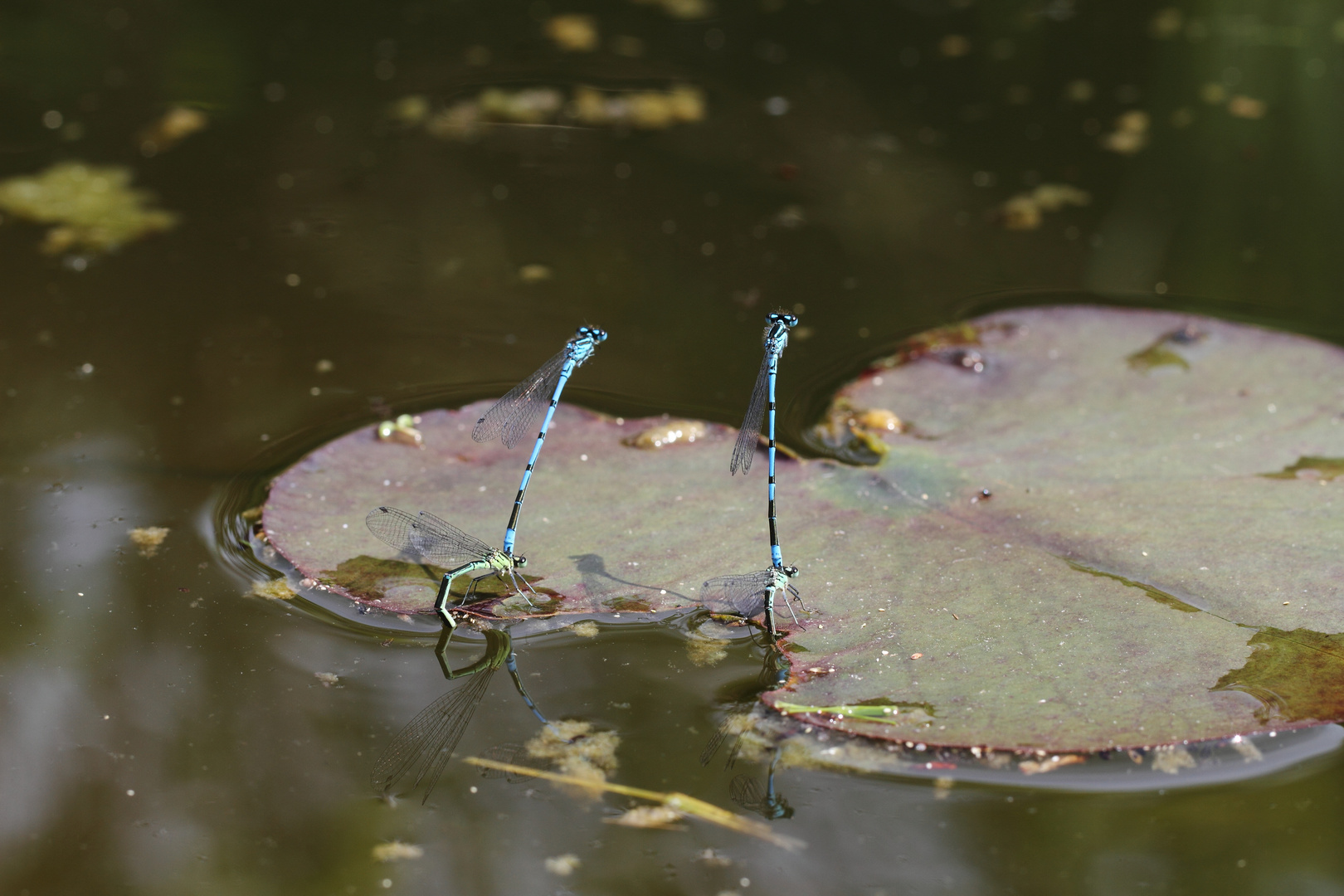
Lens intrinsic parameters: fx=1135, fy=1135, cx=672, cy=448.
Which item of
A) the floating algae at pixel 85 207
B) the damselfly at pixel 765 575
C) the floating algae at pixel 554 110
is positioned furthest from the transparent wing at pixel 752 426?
the floating algae at pixel 85 207

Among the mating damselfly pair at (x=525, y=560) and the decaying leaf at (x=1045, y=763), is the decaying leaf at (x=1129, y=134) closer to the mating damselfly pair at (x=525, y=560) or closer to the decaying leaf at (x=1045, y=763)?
the mating damselfly pair at (x=525, y=560)

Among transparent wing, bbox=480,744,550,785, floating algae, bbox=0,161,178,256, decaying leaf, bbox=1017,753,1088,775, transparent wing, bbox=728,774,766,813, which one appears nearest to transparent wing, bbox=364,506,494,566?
transparent wing, bbox=480,744,550,785

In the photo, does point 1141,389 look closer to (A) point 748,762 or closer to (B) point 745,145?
(A) point 748,762

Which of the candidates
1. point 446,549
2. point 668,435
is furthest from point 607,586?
point 668,435

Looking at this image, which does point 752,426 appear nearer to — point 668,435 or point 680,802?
point 668,435

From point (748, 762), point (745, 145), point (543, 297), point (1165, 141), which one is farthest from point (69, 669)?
point (1165, 141)
